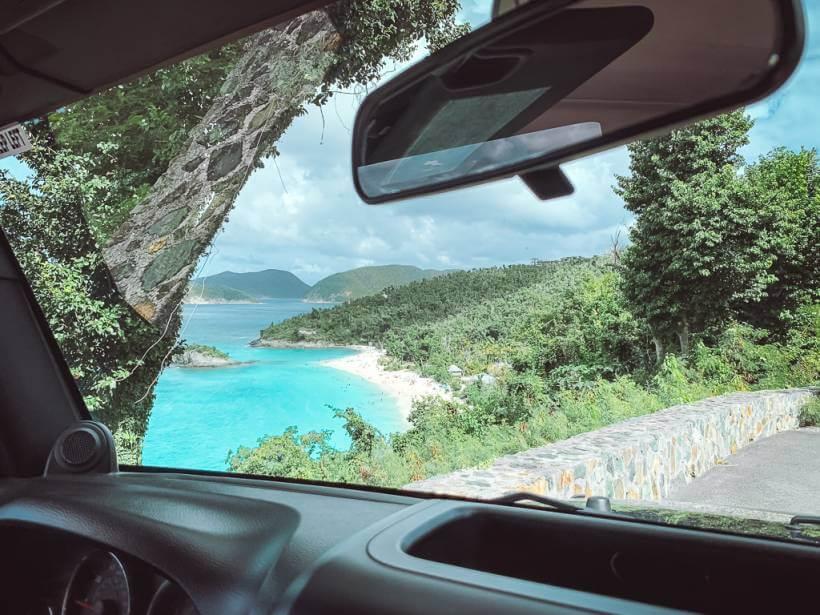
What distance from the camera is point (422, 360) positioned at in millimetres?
8297

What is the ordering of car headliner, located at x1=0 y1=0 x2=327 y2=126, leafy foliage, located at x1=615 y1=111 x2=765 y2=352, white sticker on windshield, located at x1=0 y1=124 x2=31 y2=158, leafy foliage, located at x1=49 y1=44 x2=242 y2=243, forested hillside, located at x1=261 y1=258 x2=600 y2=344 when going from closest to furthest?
car headliner, located at x1=0 y1=0 x2=327 y2=126, white sticker on windshield, located at x1=0 y1=124 x2=31 y2=158, leafy foliage, located at x1=615 y1=111 x2=765 y2=352, leafy foliage, located at x1=49 y1=44 x2=242 y2=243, forested hillside, located at x1=261 y1=258 x2=600 y2=344

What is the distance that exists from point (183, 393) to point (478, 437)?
10.9ft

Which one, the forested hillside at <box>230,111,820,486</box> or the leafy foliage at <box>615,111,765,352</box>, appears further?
the leafy foliage at <box>615,111,765,352</box>

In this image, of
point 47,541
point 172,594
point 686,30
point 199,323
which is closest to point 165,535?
point 172,594

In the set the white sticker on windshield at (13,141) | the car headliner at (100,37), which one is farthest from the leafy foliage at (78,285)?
the car headliner at (100,37)

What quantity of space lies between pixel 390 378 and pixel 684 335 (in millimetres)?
3916

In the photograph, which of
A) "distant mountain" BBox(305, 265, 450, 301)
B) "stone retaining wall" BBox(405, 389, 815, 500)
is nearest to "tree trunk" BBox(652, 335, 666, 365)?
"stone retaining wall" BBox(405, 389, 815, 500)

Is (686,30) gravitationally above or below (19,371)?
above

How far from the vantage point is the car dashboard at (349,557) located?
954 mm

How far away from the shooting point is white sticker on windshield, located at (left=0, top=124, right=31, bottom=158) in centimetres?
213

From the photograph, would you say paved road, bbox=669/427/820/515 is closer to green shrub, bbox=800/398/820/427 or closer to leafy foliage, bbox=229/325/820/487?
green shrub, bbox=800/398/820/427

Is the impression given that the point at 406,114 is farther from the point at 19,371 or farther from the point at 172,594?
the point at 19,371

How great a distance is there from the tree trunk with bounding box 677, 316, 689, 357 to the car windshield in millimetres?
36

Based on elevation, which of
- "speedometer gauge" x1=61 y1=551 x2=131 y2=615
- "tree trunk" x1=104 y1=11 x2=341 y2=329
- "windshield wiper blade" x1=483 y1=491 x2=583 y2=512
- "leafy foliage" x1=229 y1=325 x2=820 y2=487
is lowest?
"leafy foliage" x1=229 y1=325 x2=820 y2=487
